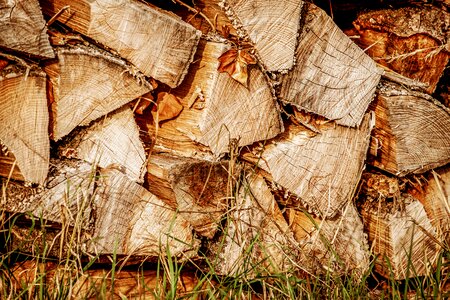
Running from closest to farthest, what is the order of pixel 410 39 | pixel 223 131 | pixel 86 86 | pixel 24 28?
pixel 24 28 → pixel 86 86 → pixel 223 131 → pixel 410 39

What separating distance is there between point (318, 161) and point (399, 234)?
17.5 inches

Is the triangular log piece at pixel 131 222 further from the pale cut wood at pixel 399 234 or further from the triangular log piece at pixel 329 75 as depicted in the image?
the pale cut wood at pixel 399 234

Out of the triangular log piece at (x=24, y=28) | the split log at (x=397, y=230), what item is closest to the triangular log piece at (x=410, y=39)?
the split log at (x=397, y=230)

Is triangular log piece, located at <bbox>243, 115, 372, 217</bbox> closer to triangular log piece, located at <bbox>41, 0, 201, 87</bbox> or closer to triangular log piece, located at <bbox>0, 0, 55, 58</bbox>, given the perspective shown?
triangular log piece, located at <bbox>41, 0, 201, 87</bbox>

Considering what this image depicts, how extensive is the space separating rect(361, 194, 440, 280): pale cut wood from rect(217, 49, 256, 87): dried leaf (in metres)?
0.74

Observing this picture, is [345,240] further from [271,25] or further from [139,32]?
[139,32]

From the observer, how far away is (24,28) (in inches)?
61.3

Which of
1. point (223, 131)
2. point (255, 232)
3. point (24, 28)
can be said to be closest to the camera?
point (24, 28)

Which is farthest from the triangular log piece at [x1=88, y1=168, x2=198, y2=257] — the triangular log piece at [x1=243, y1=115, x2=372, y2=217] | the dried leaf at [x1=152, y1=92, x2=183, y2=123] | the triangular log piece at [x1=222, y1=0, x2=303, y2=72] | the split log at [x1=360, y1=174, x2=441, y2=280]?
the split log at [x1=360, y1=174, x2=441, y2=280]

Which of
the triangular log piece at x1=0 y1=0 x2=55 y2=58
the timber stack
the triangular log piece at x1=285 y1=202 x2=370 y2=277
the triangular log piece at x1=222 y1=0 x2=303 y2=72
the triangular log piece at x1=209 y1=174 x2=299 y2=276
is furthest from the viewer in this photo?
the triangular log piece at x1=285 y1=202 x2=370 y2=277

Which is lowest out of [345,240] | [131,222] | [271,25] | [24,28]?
[131,222]

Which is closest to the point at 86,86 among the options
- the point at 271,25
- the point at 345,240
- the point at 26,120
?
the point at 26,120

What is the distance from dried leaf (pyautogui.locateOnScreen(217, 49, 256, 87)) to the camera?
1731 mm

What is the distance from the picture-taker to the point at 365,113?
1.93m
